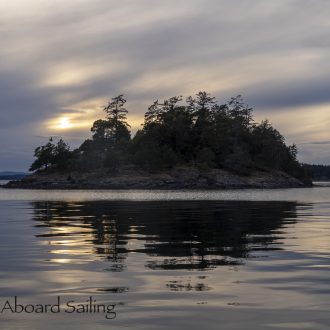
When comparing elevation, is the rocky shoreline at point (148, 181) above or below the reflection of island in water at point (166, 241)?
above

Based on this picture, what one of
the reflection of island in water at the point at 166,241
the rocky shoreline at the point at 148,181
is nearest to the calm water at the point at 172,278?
the reflection of island in water at the point at 166,241

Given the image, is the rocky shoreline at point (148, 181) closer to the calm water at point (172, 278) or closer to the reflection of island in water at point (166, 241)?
the reflection of island in water at point (166, 241)

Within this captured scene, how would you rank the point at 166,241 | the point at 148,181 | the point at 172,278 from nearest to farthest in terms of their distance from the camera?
the point at 172,278 < the point at 166,241 < the point at 148,181

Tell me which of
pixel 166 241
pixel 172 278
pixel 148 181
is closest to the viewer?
pixel 172 278

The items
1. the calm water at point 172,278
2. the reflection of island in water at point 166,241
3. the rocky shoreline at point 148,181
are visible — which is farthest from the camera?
the rocky shoreline at point 148,181

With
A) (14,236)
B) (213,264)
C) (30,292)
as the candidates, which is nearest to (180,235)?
(14,236)

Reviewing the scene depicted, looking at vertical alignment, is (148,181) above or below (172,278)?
above

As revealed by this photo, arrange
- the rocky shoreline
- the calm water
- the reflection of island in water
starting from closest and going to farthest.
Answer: the calm water
the reflection of island in water
the rocky shoreline

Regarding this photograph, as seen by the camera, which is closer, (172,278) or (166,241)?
(172,278)

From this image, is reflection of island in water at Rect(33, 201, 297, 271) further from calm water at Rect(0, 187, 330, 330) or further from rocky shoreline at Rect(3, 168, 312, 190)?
rocky shoreline at Rect(3, 168, 312, 190)

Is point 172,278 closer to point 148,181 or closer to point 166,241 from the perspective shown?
point 166,241

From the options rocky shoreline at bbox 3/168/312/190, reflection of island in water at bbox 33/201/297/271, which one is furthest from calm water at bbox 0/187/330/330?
rocky shoreline at bbox 3/168/312/190

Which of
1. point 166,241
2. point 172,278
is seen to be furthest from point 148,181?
point 172,278

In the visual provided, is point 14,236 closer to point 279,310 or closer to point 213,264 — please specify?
point 213,264
